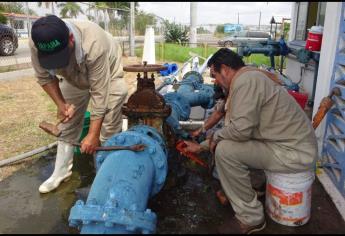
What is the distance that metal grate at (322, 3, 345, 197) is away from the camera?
3314 mm

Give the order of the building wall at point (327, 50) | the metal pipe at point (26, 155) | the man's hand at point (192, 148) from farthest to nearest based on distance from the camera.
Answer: the metal pipe at point (26, 155) < the building wall at point (327, 50) < the man's hand at point (192, 148)

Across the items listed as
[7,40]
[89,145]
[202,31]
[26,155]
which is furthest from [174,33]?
[89,145]

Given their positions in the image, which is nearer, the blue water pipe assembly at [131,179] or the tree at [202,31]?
the blue water pipe assembly at [131,179]

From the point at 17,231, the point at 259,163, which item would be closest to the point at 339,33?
the point at 259,163

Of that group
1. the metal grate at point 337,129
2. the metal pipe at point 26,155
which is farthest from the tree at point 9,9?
the metal grate at point 337,129

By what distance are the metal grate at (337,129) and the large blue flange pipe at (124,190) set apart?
1.77 metres

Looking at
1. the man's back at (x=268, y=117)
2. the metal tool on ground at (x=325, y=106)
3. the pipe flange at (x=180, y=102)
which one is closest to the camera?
the man's back at (x=268, y=117)

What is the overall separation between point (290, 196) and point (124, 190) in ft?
4.40

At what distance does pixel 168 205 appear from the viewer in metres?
3.10

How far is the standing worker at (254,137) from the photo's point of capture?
8.23 feet

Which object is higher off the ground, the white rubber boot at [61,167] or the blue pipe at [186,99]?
the blue pipe at [186,99]

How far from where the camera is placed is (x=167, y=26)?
2591 cm

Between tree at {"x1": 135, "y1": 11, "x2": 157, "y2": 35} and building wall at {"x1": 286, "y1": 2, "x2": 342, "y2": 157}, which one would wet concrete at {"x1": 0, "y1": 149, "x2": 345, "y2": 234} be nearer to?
building wall at {"x1": 286, "y1": 2, "x2": 342, "y2": 157}

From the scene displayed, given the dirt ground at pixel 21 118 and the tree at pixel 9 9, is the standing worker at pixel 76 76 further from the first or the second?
the tree at pixel 9 9
